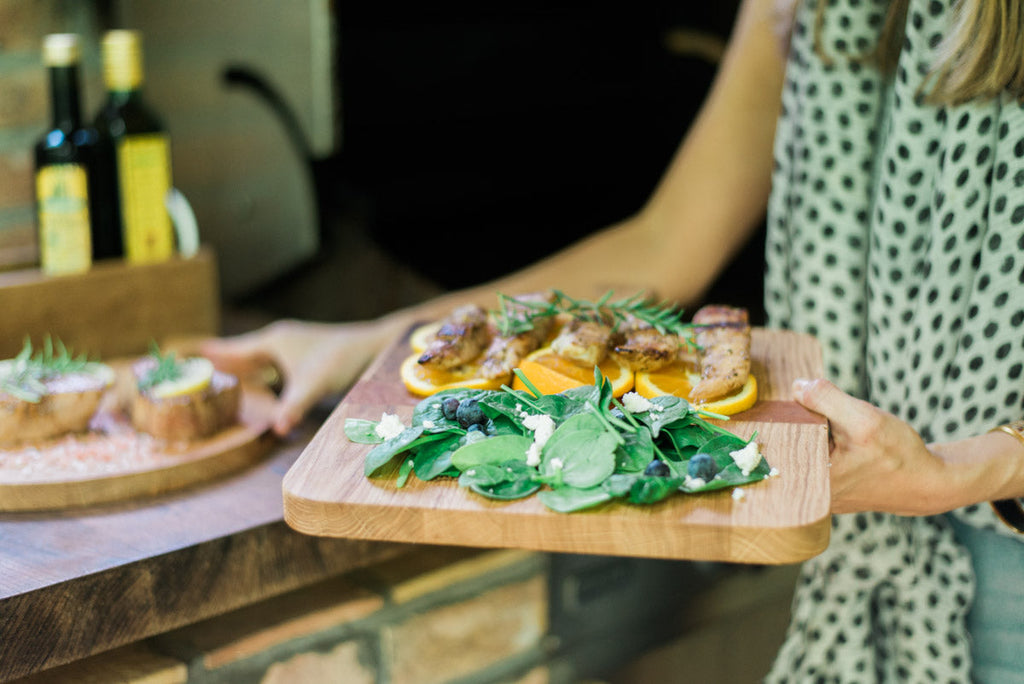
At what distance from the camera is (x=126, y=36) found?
4.58 feet

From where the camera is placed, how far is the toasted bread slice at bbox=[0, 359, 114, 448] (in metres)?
1.16

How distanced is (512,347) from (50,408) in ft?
1.86

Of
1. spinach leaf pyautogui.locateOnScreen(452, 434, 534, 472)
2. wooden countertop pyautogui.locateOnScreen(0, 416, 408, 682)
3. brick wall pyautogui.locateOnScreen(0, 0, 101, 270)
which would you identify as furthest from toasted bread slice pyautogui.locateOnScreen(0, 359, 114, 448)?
spinach leaf pyautogui.locateOnScreen(452, 434, 534, 472)

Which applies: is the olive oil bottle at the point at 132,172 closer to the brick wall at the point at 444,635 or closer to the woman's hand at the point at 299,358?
the woman's hand at the point at 299,358

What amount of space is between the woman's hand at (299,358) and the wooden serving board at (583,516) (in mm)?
435

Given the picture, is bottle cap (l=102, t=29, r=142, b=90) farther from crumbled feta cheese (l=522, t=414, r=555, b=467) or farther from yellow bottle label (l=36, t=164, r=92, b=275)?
crumbled feta cheese (l=522, t=414, r=555, b=467)

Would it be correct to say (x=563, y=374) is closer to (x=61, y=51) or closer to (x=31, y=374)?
(x=31, y=374)

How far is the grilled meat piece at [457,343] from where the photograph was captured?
3.30 ft

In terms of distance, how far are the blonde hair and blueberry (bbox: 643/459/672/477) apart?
0.61 metres

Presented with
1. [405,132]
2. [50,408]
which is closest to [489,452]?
[50,408]

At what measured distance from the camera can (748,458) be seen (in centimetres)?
81

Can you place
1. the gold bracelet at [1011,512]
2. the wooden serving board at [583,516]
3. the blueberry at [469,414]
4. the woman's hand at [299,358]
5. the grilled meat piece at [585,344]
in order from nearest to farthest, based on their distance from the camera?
the wooden serving board at [583,516] < the blueberry at [469,414] < the grilled meat piece at [585,344] < the gold bracelet at [1011,512] < the woman's hand at [299,358]

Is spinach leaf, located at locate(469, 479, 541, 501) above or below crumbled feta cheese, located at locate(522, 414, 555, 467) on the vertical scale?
below

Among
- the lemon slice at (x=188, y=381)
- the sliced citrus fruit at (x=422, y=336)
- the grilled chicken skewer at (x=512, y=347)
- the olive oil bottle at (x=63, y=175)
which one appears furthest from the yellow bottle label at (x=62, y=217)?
the grilled chicken skewer at (x=512, y=347)
